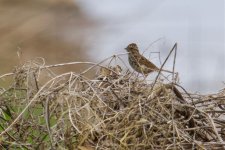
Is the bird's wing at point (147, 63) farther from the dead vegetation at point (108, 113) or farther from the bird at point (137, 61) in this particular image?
the dead vegetation at point (108, 113)

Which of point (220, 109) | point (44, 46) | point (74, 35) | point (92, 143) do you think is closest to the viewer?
point (92, 143)

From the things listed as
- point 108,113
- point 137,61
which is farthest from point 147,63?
point 108,113

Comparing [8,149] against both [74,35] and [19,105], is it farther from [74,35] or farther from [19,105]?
[74,35]

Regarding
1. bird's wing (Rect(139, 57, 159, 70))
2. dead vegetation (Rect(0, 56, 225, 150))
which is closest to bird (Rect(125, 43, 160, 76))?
bird's wing (Rect(139, 57, 159, 70))

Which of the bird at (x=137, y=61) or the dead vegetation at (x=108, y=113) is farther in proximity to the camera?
the bird at (x=137, y=61)

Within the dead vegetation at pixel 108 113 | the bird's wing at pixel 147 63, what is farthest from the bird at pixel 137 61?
the dead vegetation at pixel 108 113

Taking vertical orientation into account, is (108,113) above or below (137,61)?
below

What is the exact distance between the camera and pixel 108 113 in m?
2.15

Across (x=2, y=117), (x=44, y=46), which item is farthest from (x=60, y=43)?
(x=2, y=117)

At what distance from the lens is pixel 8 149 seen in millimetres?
2307

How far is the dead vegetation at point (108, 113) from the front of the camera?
2055 mm

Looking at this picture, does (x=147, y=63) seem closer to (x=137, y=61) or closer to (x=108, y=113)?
(x=137, y=61)

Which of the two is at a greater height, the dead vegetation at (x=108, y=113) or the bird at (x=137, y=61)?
the bird at (x=137, y=61)

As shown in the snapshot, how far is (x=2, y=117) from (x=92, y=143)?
16.2 inches
